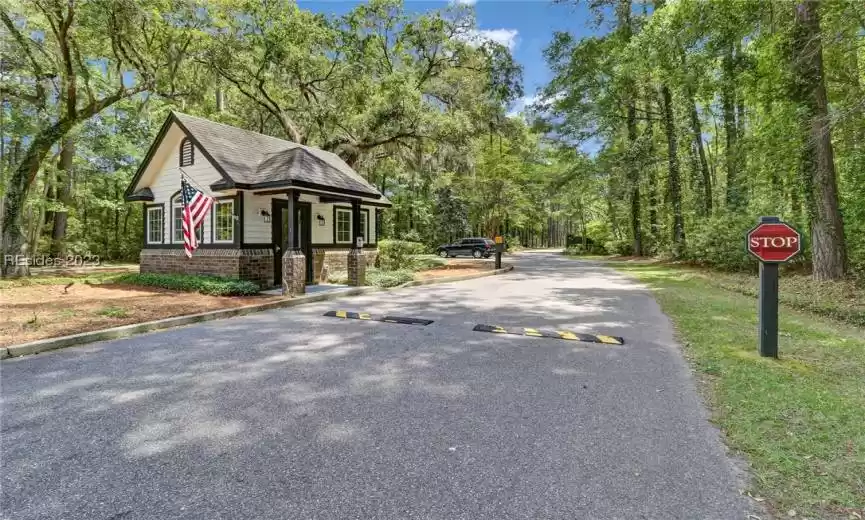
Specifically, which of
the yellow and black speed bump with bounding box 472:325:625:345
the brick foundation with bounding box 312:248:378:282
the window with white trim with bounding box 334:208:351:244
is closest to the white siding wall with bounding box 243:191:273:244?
the brick foundation with bounding box 312:248:378:282

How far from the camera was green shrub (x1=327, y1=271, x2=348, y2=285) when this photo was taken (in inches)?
508

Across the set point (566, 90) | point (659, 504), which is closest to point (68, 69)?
point (659, 504)

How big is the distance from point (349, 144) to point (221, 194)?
7958mm

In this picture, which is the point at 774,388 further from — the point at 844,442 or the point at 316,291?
the point at 316,291

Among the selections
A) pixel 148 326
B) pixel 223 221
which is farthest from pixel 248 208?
pixel 148 326

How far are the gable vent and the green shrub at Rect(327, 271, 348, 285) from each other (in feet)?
16.6

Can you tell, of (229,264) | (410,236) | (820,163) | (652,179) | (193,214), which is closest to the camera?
(820,163)

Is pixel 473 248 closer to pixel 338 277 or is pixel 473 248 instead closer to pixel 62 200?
pixel 338 277

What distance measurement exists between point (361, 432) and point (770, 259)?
15.3ft

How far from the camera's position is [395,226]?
36812mm

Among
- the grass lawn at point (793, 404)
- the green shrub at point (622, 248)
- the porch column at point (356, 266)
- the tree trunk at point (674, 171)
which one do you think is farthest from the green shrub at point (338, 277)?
the green shrub at point (622, 248)

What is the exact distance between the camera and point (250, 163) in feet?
39.2

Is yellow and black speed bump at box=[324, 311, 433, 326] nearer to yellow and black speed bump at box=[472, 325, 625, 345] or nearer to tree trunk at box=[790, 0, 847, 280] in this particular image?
yellow and black speed bump at box=[472, 325, 625, 345]

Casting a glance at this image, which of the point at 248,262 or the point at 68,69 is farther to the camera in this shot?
the point at 68,69
